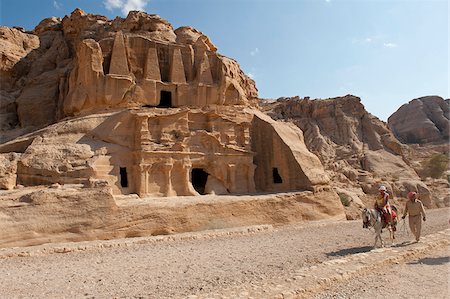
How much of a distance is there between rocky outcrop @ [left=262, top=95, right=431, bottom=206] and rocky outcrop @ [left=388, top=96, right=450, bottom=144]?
19045 millimetres

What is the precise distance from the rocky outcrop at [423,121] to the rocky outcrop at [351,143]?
1904cm

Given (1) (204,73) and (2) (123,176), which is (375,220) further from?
(1) (204,73)

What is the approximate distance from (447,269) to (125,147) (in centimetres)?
1400

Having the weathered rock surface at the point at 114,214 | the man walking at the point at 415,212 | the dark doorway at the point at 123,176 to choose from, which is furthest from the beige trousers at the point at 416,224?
the dark doorway at the point at 123,176

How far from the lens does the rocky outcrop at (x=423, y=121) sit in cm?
6303

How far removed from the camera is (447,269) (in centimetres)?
938

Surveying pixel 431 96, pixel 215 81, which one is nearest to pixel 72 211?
pixel 215 81

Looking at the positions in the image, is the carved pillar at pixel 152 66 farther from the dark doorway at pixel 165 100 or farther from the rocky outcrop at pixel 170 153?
the rocky outcrop at pixel 170 153

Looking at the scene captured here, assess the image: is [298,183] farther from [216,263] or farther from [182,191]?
[216,263]

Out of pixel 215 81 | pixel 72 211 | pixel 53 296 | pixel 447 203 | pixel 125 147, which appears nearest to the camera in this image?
pixel 53 296

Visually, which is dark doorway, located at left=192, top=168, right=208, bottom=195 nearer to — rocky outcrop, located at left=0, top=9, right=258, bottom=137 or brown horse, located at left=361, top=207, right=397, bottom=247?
rocky outcrop, located at left=0, top=9, right=258, bottom=137

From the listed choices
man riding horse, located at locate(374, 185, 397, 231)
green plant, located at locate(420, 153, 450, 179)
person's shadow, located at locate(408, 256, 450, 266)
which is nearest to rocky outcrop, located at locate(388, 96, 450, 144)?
green plant, located at locate(420, 153, 450, 179)

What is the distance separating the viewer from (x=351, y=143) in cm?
4097

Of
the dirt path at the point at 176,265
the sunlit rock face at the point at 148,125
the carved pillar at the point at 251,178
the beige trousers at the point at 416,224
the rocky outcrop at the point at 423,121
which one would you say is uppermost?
the rocky outcrop at the point at 423,121
